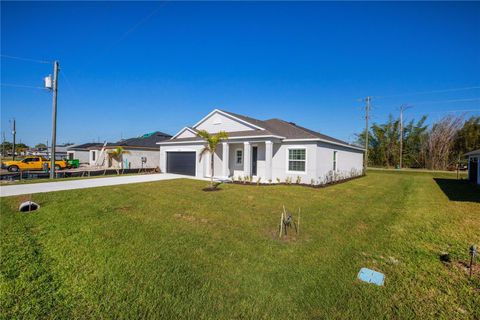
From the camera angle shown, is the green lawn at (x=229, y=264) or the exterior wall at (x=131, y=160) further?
the exterior wall at (x=131, y=160)

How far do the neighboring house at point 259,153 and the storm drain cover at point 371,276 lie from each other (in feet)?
32.1

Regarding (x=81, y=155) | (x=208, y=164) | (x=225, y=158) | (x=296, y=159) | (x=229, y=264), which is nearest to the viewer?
(x=229, y=264)

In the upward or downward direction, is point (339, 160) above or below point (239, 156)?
below

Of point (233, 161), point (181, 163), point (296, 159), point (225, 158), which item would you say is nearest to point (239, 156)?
point (233, 161)

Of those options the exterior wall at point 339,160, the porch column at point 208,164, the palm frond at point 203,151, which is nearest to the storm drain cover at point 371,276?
the exterior wall at point 339,160

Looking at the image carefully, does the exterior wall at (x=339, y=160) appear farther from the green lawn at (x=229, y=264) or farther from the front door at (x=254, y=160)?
the green lawn at (x=229, y=264)

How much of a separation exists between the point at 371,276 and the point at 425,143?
36181mm

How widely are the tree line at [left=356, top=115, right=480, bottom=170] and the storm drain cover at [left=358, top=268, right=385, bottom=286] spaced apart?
30.5m

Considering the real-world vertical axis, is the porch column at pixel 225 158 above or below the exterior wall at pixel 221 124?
below

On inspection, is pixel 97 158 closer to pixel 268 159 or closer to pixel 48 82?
pixel 48 82

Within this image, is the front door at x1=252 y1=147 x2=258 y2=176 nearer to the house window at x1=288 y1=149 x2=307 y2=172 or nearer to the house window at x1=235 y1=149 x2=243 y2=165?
the house window at x1=235 y1=149 x2=243 y2=165

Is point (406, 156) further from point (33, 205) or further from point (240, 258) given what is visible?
point (33, 205)

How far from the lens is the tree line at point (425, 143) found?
27.7 metres

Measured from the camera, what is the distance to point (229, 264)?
4.01 metres
